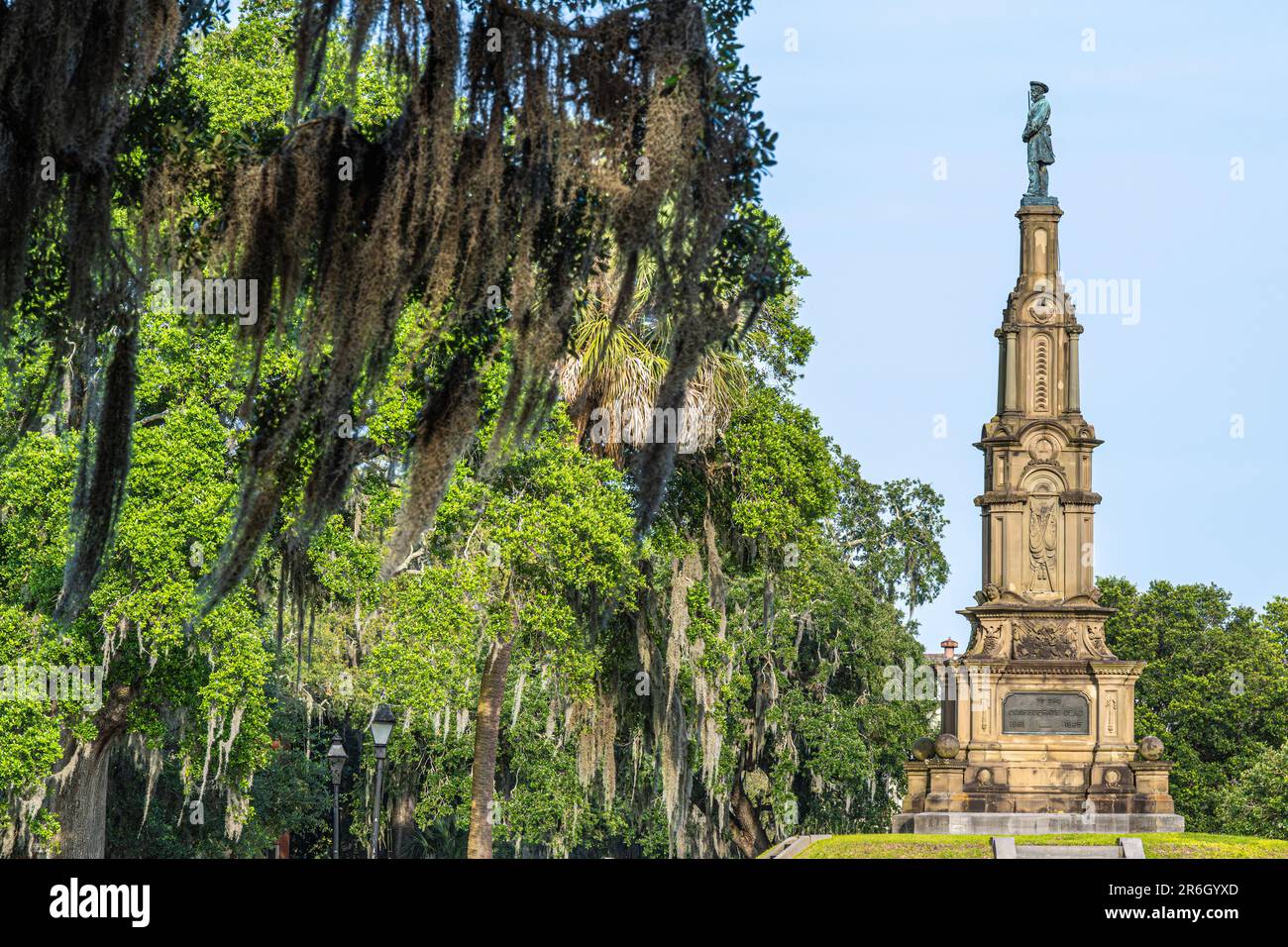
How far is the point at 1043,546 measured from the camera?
112 ft

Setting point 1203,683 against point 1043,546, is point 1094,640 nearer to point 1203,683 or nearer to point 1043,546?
point 1043,546

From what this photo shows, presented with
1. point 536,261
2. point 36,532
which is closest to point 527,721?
point 36,532

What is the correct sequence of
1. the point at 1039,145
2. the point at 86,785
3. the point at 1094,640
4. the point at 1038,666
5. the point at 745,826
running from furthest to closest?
the point at 745,826
the point at 1039,145
the point at 1094,640
the point at 1038,666
the point at 86,785

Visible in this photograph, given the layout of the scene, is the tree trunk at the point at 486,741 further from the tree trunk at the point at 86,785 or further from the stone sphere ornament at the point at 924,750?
the stone sphere ornament at the point at 924,750

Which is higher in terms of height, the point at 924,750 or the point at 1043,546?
the point at 1043,546

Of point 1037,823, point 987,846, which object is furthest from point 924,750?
point 987,846

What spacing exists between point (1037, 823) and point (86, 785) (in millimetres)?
15134

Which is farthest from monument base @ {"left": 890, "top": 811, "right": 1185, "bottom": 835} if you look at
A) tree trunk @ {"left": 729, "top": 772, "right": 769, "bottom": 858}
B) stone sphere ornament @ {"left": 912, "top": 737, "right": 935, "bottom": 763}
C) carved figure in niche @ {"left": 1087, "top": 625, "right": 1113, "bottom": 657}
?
tree trunk @ {"left": 729, "top": 772, "right": 769, "bottom": 858}

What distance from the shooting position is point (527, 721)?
4244 cm

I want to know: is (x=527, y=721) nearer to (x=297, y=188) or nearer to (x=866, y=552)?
(x=866, y=552)

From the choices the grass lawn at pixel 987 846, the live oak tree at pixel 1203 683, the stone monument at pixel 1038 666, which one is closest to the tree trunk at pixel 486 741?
the grass lawn at pixel 987 846

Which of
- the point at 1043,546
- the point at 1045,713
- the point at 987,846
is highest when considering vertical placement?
the point at 1043,546

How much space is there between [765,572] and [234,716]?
10.4 m
